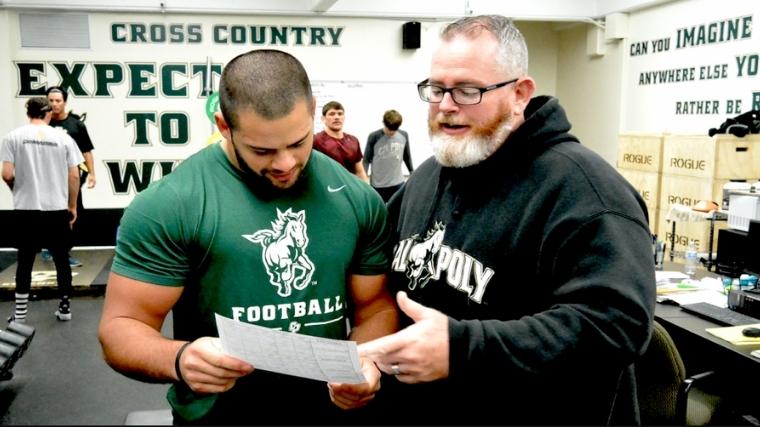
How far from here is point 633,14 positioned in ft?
24.6

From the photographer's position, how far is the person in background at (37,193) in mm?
4449

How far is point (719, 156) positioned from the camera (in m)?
5.19

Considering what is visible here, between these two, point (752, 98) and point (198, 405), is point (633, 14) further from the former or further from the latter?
point (198, 405)

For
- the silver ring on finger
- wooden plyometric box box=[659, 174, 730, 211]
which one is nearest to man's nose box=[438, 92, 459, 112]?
the silver ring on finger

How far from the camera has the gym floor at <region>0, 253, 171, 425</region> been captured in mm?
3193

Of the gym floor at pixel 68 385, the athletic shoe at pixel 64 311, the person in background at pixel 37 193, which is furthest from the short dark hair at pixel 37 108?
the gym floor at pixel 68 385

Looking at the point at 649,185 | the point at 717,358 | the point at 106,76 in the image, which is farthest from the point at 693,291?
the point at 106,76

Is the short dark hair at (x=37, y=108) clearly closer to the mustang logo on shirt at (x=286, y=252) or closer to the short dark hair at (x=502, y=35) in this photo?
the mustang logo on shirt at (x=286, y=252)

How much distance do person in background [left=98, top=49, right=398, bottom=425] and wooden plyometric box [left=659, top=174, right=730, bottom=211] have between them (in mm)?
4632

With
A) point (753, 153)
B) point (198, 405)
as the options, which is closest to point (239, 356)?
point (198, 405)

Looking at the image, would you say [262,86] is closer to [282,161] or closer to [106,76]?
[282,161]

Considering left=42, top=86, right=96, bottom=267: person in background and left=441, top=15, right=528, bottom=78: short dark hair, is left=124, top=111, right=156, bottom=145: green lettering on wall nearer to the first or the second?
left=42, top=86, right=96, bottom=267: person in background

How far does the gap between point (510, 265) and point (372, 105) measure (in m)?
6.46

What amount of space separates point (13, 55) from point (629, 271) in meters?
7.42
